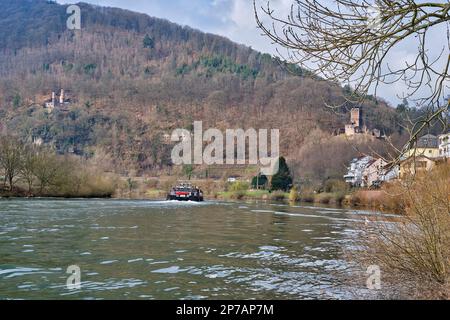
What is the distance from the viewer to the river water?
38.7 ft

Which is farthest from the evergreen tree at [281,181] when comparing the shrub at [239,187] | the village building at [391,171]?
the village building at [391,171]

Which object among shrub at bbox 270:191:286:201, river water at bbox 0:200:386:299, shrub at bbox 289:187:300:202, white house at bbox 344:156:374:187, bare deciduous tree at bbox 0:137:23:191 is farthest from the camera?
shrub at bbox 270:191:286:201

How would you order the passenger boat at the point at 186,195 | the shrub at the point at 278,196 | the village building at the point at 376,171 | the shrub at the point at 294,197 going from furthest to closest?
1. the shrub at the point at 278,196
2. the shrub at the point at 294,197
3. the passenger boat at the point at 186,195
4. the village building at the point at 376,171

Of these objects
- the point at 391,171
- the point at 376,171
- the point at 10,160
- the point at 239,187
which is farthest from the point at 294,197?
the point at 376,171

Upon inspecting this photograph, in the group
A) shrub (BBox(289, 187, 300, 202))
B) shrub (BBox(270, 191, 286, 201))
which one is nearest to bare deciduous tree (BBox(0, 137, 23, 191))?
shrub (BBox(289, 187, 300, 202))

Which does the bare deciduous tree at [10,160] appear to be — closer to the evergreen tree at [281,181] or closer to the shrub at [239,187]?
the shrub at [239,187]

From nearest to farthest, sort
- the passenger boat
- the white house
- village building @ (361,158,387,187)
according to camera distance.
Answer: village building @ (361,158,387,187) → the white house → the passenger boat

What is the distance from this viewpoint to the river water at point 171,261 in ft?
38.7

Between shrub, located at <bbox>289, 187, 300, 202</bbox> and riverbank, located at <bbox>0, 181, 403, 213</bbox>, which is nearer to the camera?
riverbank, located at <bbox>0, 181, 403, 213</bbox>

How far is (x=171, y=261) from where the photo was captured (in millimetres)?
16312

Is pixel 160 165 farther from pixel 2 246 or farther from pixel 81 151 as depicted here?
pixel 2 246

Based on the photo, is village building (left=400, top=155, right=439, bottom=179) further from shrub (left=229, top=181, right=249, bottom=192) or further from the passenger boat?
shrub (left=229, top=181, right=249, bottom=192)

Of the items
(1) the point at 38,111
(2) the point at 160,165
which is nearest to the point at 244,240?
(2) the point at 160,165

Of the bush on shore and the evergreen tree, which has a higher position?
the evergreen tree
